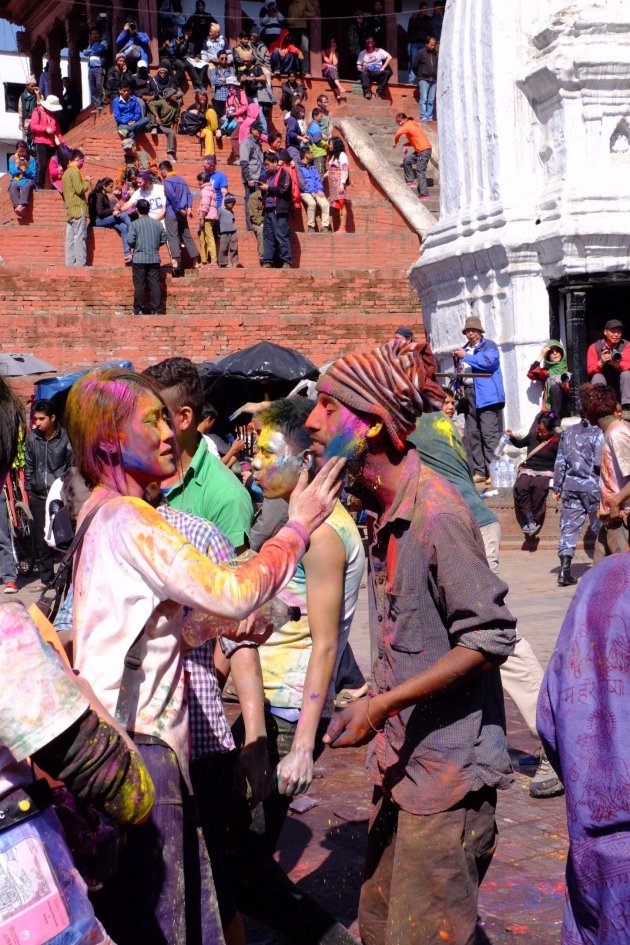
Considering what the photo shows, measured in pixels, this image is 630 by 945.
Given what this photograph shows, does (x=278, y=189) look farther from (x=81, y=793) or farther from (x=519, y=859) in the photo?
(x=81, y=793)

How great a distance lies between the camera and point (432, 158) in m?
26.5

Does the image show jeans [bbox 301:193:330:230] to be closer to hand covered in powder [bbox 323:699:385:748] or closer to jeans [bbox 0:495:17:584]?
jeans [bbox 0:495:17:584]

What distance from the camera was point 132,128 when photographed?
2375cm

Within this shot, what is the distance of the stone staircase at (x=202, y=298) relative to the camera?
19203mm

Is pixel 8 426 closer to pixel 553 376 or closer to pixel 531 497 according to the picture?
pixel 531 497

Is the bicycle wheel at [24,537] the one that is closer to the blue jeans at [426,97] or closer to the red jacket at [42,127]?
the red jacket at [42,127]

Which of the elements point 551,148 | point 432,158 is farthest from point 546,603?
point 432,158

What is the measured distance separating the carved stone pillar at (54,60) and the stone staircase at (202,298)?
31.9 feet

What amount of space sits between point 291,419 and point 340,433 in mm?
1203

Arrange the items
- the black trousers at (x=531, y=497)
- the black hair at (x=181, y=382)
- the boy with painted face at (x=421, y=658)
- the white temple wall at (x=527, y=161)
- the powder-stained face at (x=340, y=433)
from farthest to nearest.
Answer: the white temple wall at (x=527, y=161), the black trousers at (x=531, y=497), the black hair at (x=181, y=382), the powder-stained face at (x=340, y=433), the boy with painted face at (x=421, y=658)

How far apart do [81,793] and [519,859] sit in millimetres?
2971

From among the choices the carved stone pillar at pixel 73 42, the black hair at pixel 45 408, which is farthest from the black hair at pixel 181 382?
the carved stone pillar at pixel 73 42

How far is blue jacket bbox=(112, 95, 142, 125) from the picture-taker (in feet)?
78.2

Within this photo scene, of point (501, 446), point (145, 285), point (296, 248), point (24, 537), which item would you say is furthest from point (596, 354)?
point (296, 248)
